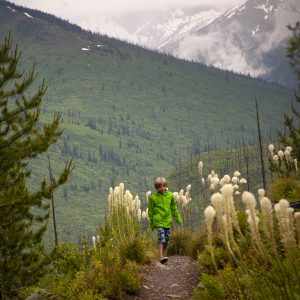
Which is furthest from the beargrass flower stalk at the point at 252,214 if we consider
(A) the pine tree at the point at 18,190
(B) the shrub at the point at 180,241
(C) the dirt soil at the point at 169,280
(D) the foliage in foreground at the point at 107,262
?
(B) the shrub at the point at 180,241

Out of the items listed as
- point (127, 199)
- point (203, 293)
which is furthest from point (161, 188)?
point (203, 293)

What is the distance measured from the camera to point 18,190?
33.1ft

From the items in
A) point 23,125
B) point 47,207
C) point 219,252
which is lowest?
point 219,252

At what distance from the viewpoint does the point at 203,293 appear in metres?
7.14

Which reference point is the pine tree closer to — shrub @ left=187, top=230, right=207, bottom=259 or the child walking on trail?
the child walking on trail

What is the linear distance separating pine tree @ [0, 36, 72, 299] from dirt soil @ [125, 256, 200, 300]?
8.36 ft

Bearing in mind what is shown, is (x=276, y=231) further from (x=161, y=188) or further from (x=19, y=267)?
(x=19, y=267)

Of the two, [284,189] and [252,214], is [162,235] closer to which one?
[284,189]

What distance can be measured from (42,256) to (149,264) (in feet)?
8.08

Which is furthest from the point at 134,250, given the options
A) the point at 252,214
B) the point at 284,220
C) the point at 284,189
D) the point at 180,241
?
the point at 284,220

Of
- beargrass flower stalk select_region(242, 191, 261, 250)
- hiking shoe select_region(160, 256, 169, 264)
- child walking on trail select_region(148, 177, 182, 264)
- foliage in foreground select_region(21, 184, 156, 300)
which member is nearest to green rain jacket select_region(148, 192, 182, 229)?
child walking on trail select_region(148, 177, 182, 264)

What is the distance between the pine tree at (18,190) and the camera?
10391 millimetres

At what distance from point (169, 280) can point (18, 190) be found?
3505 mm

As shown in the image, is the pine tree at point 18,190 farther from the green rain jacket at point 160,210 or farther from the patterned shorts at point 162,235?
the patterned shorts at point 162,235
